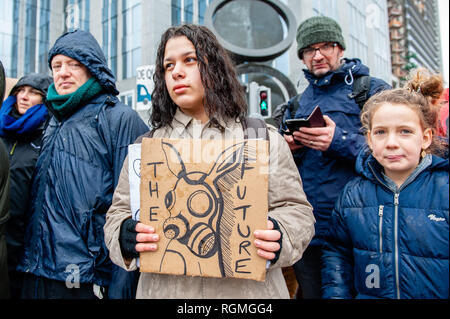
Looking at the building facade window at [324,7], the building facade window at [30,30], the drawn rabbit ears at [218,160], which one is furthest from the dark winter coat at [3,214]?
the building facade window at [324,7]

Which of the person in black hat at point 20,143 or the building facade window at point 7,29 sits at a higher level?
the building facade window at point 7,29

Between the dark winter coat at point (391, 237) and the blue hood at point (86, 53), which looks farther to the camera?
the blue hood at point (86, 53)

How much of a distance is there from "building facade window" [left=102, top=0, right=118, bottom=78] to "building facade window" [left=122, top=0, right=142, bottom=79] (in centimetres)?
43

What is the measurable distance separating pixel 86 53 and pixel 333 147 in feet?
4.76

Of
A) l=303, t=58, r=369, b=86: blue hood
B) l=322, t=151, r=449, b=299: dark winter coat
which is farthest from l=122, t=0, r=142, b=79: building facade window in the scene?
l=322, t=151, r=449, b=299: dark winter coat

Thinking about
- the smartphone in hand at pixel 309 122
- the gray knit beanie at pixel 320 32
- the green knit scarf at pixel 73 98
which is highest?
the gray knit beanie at pixel 320 32

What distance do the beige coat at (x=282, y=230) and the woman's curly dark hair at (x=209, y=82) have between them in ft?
0.39

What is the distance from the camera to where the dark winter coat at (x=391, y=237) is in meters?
1.42

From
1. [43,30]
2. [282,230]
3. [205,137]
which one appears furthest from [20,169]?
[43,30]

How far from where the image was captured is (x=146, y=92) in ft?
20.2

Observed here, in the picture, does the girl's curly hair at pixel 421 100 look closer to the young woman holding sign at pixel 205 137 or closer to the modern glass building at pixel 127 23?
the young woman holding sign at pixel 205 137

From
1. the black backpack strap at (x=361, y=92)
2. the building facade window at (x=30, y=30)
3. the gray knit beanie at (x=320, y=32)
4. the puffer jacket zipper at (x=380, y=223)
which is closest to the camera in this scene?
the puffer jacket zipper at (x=380, y=223)
